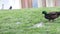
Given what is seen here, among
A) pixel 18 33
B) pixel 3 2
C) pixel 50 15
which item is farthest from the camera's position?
pixel 3 2

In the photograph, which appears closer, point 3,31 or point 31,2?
point 3,31

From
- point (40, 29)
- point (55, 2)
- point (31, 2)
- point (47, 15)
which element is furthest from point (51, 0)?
point (40, 29)

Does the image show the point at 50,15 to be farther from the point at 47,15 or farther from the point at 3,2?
the point at 3,2

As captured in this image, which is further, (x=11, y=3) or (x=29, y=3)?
(x=29, y=3)

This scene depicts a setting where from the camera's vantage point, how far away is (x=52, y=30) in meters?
4.82

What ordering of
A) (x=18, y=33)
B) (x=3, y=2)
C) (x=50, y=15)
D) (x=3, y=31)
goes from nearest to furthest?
(x=18, y=33), (x=3, y=31), (x=50, y=15), (x=3, y=2)

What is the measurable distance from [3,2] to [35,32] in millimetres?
8682

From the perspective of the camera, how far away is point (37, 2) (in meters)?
13.5

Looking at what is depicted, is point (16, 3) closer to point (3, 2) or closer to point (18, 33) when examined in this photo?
point (3, 2)

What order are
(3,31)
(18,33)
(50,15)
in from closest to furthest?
(18,33), (3,31), (50,15)

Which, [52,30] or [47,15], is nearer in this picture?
[52,30]

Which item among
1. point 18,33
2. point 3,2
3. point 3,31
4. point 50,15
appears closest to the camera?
point 18,33

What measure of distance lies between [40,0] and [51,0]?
0.71 m

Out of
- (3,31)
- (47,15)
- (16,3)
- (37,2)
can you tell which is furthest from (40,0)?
(3,31)
